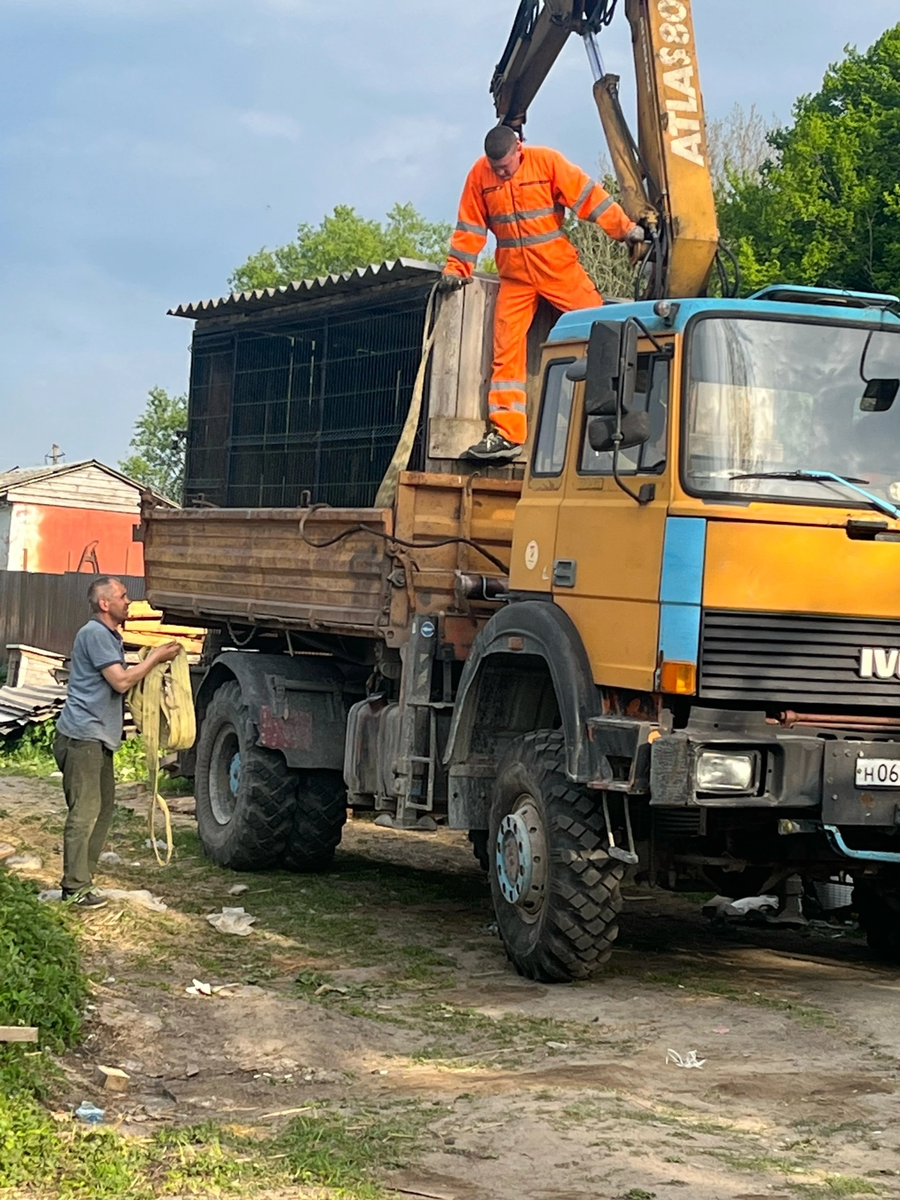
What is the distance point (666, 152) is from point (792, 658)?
3.15 metres

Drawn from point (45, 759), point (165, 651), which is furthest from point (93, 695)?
point (45, 759)

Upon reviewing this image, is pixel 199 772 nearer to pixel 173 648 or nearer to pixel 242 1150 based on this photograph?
pixel 173 648

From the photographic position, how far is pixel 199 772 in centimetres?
1150

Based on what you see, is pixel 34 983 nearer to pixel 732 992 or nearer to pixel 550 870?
pixel 550 870

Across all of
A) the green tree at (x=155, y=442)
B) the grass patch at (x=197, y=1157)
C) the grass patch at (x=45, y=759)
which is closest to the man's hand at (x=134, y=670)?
the grass patch at (x=197, y=1157)

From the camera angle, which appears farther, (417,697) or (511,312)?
(511,312)

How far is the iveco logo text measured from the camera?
22.7ft

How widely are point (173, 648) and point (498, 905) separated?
2.39 m

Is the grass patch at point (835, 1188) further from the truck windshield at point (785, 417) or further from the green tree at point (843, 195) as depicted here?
the green tree at point (843, 195)

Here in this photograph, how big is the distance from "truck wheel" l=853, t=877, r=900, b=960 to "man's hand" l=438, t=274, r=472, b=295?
3942mm

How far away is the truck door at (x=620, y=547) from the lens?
276 inches

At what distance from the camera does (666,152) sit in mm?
8758

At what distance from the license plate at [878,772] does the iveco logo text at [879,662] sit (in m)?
0.35

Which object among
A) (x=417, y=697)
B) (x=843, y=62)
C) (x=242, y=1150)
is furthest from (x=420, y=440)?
(x=843, y=62)
